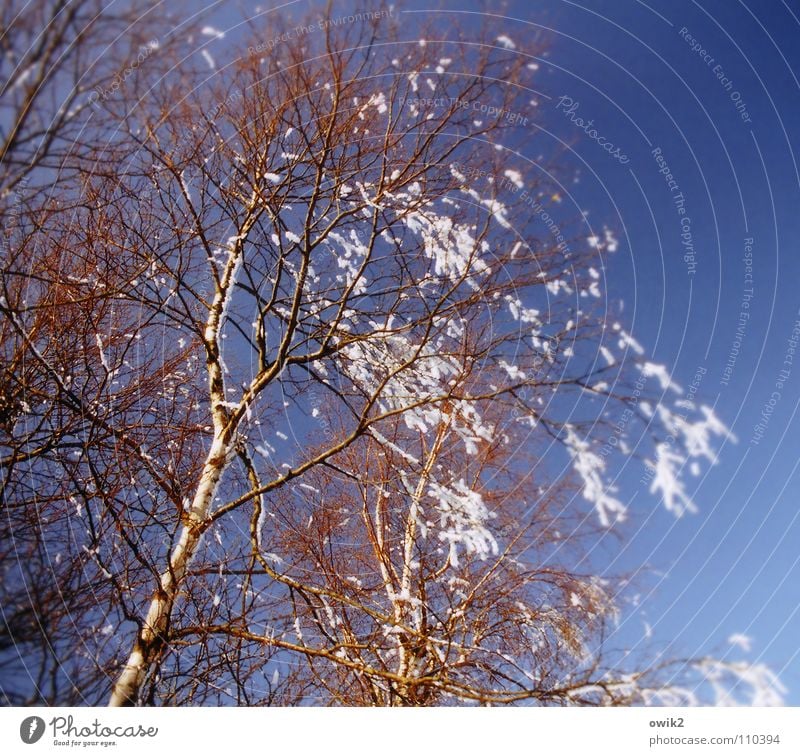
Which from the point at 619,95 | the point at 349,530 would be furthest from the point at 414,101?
the point at 349,530

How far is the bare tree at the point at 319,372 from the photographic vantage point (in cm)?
337

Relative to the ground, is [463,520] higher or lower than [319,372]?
lower

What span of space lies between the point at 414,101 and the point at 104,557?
3628mm

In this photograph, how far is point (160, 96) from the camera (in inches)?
134

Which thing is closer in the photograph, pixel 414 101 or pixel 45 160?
pixel 45 160

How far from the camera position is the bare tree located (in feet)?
11.0

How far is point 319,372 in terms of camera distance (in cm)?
419
